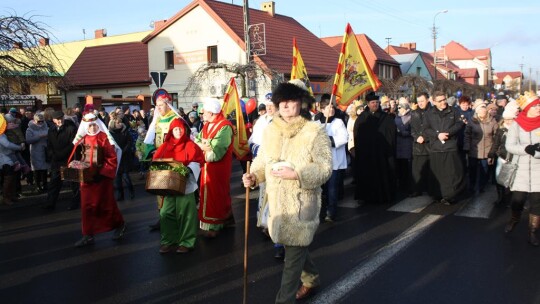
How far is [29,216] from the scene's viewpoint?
8672mm

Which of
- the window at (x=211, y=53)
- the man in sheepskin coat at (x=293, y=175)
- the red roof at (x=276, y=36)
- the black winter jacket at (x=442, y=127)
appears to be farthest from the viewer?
the window at (x=211, y=53)

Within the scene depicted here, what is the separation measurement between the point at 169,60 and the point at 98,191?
27.8 m

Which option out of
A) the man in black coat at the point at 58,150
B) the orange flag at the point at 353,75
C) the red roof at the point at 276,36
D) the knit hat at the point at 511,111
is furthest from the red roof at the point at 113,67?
the orange flag at the point at 353,75

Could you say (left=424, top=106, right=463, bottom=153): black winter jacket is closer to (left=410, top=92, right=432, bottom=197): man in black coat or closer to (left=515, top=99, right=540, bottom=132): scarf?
(left=410, top=92, right=432, bottom=197): man in black coat

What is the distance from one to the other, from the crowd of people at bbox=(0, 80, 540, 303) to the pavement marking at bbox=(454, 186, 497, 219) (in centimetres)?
26

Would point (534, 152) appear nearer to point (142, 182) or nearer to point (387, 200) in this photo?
point (387, 200)

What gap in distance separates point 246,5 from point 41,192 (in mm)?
11457

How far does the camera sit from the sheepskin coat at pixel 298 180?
3930mm

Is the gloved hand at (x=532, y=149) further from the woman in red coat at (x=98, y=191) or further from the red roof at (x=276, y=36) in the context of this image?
the red roof at (x=276, y=36)

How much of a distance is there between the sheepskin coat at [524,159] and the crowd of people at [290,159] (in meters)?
0.01

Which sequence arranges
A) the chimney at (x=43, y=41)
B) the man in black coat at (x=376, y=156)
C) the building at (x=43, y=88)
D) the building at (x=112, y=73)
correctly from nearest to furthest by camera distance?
the man in black coat at (x=376, y=156) → the chimney at (x=43, y=41) → the building at (x=43, y=88) → the building at (x=112, y=73)

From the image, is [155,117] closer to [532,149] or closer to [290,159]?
[290,159]

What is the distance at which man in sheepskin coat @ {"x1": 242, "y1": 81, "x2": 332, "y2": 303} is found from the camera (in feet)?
12.8

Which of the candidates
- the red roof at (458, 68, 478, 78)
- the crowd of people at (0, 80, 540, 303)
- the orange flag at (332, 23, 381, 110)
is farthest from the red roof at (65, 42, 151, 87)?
the red roof at (458, 68, 478, 78)
